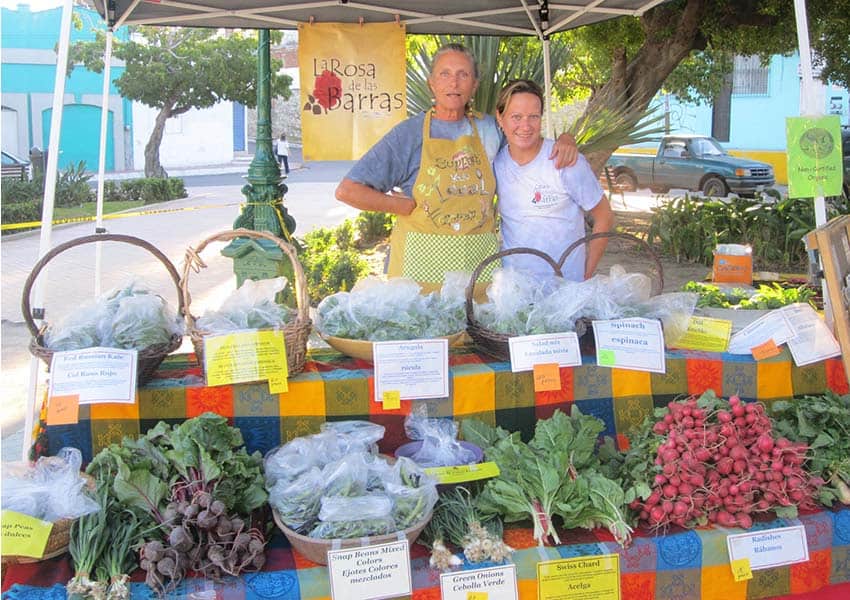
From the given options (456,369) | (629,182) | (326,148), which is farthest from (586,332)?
(629,182)

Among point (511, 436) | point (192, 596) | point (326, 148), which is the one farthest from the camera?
point (326, 148)

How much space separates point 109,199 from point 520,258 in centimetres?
1673

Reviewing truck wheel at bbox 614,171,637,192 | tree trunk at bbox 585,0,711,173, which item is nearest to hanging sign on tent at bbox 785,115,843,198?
tree trunk at bbox 585,0,711,173

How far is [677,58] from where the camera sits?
8.79m

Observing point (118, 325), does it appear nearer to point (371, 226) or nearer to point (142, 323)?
point (142, 323)

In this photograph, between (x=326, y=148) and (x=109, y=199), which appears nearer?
(x=326, y=148)

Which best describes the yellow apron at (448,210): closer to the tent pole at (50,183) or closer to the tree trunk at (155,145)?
the tent pole at (50,183)

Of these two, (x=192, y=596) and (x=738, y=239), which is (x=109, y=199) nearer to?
(x=738, y=239)

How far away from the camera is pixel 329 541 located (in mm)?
1835

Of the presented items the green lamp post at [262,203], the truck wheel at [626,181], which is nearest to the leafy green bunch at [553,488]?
the green lamp post at [262,203]

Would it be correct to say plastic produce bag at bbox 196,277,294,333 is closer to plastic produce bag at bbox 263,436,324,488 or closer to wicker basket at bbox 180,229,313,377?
wicker basket at bbox 180,229,313,377

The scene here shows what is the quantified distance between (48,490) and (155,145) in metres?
21.1

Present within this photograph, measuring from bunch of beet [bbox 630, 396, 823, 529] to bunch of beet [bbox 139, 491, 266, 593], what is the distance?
1.00 m

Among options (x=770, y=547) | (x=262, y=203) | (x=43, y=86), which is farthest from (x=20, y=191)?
(x=770, y=547)
